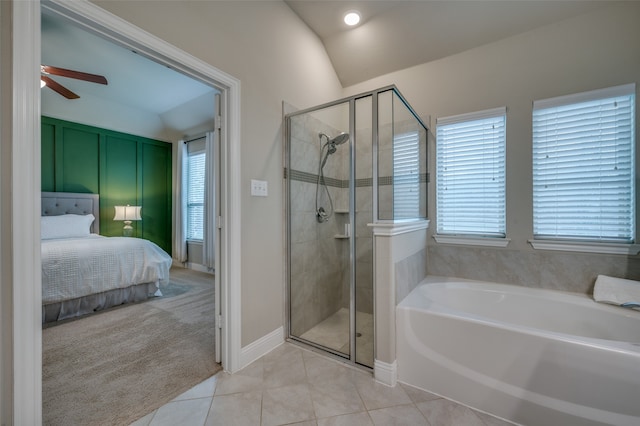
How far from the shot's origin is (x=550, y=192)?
2186 mm

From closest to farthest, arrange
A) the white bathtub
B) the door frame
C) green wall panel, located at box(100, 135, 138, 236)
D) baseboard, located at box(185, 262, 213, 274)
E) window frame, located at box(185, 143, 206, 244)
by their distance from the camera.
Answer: the door frame → the white bathtub → green wall panel, located at box(100, 135, 138, 236) → baseboard, located at box(185, 262, 213, 274) → window frame, located at box(185, 143, 206, 244)

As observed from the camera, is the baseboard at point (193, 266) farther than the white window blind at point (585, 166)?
Yes

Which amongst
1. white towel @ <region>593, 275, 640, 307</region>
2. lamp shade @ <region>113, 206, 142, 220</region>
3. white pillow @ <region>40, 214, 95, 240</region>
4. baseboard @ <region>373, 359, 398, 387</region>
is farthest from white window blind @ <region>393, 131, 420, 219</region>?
lamp shade @ <region>113, 206, 142, 220</region>

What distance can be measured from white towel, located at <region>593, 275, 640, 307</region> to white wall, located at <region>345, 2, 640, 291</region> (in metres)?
0.16

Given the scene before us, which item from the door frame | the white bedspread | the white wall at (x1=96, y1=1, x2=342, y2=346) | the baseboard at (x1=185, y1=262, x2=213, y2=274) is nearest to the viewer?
the door frame

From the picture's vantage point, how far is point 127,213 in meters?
4.33

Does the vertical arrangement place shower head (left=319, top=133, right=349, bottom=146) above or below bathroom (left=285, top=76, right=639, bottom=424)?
above

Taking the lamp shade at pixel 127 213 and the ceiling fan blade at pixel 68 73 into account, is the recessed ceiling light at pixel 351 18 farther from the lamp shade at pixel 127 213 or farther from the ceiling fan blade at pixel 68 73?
the lamp shade at pixel 127 213

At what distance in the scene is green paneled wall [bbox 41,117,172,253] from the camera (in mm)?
3764

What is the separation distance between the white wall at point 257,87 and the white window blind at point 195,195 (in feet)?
10.1

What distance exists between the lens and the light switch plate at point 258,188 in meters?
1.97

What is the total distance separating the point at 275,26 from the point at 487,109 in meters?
2.01

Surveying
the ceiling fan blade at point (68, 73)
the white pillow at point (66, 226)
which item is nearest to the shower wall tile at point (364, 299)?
the ceiling fan blade at point (68, 73)

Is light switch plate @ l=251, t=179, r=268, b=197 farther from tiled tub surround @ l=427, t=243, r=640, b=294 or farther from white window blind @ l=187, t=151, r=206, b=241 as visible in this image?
white window blind @ l=187, t=151, r=206, b=241
